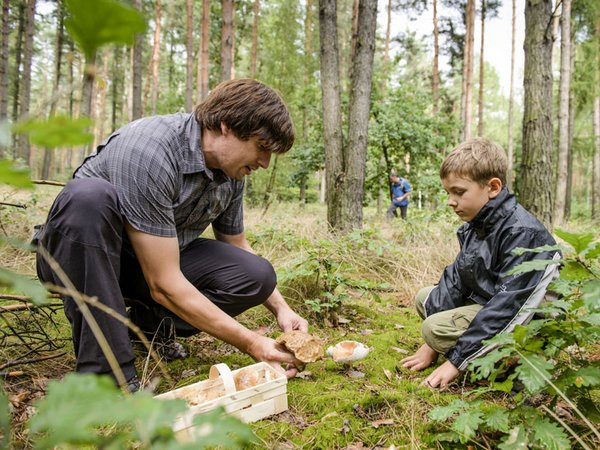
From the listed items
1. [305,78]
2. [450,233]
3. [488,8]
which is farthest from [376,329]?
[488,8]

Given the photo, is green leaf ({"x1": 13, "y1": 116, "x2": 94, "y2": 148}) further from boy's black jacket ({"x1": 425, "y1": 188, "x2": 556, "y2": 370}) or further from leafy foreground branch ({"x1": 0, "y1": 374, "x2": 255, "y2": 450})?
boy's black jacket ({"x1": 425, "y1": 188, "x2": 556, "y2": 370})

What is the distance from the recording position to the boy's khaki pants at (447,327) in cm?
220

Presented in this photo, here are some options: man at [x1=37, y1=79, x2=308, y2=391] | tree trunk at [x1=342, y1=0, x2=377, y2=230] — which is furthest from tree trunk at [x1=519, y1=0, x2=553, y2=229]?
man at [x1=37, y1=79, x2=308, y2=391]

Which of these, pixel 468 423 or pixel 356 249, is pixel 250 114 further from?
pixel 356 249

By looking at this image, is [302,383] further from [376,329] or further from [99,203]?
[99,203]

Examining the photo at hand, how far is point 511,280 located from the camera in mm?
2012

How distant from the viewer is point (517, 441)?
1284mm

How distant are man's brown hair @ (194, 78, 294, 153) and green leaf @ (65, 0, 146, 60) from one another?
5.46ft

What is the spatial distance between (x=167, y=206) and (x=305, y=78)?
13646mm

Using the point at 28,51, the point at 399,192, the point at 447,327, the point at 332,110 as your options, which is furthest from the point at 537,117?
the point at 28,51

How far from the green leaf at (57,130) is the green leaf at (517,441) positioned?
143 cm

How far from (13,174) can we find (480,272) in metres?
2.33

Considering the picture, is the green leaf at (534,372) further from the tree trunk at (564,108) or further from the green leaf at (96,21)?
the tree trunk at (564,108)

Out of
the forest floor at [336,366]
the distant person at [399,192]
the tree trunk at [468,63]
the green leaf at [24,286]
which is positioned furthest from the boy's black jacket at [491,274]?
the tree trunk at [468,63]
